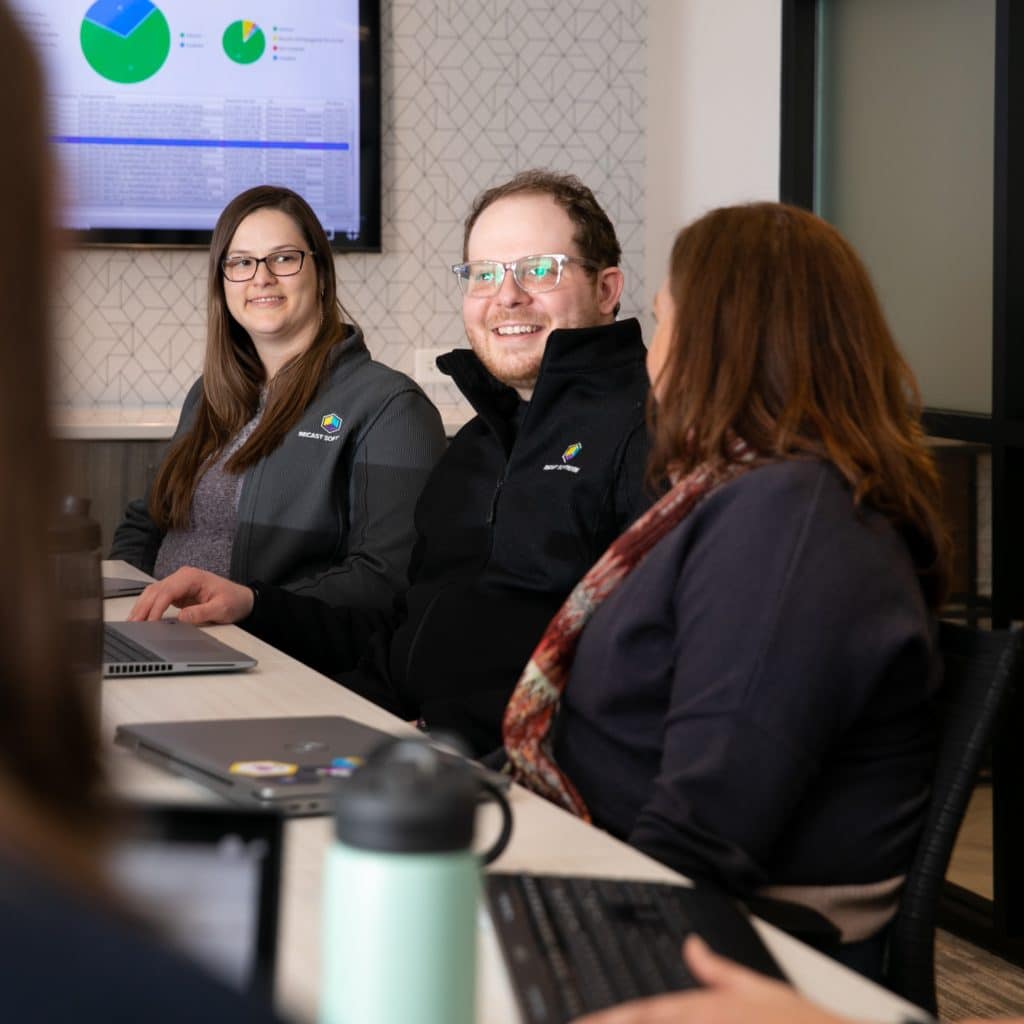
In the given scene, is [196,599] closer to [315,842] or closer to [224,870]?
[315,842]

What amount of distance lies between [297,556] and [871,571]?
1.63m

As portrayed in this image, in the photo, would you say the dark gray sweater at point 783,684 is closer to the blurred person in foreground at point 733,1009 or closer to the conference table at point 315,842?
the conference table at point 315,842

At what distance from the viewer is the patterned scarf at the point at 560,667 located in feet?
4.98

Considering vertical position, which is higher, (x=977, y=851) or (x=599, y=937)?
(x=599, y=937)

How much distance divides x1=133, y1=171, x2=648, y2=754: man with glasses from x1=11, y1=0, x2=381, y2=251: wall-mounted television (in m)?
1.97

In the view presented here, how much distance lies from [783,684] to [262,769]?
470 millimetres

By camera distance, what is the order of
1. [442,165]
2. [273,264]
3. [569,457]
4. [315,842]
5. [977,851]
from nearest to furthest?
1. [315,842]
2. [569,457]
3. [273,264]
4. [977,851]
5. [442,165]

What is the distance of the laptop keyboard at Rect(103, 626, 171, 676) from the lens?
1.90 meters

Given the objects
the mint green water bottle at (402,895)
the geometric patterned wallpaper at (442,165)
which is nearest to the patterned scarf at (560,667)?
the mint green water bottle at (402,895)

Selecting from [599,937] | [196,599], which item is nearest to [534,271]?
[196,599]

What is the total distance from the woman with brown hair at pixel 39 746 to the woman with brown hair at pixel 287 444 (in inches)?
83.7

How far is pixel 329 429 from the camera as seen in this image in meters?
2.79


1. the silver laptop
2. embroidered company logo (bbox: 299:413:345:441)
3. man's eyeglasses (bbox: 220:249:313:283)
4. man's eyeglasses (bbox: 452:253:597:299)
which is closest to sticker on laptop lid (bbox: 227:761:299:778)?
the silver laptop

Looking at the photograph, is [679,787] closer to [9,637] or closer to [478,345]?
[9,637]
